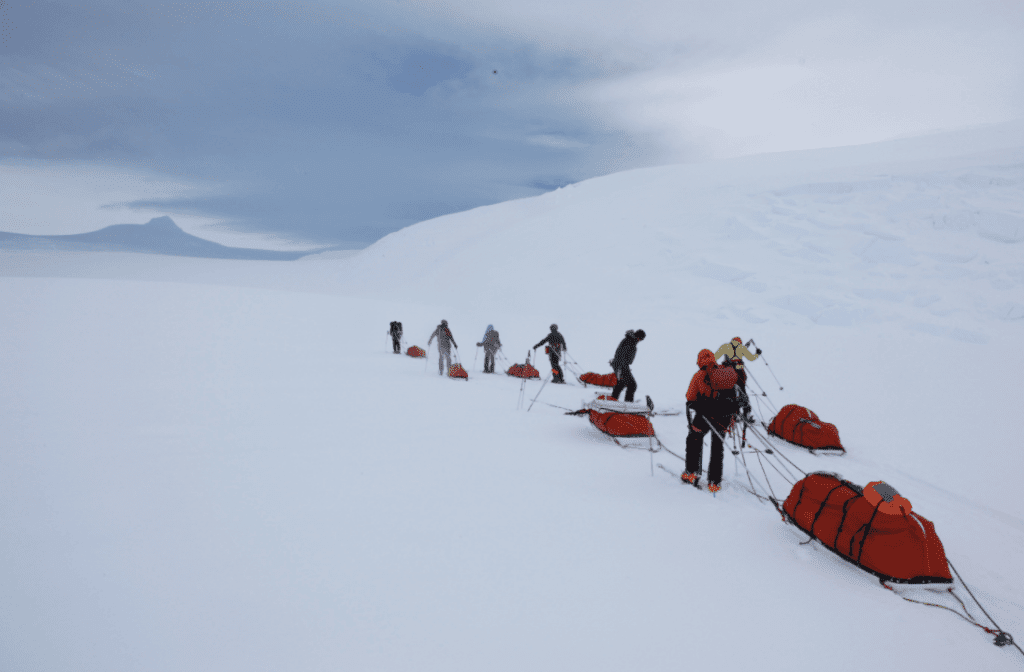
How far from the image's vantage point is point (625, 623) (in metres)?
3.46

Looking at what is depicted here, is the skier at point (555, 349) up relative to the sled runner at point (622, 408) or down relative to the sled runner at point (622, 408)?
up

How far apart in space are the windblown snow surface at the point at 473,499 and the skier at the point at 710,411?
1.21 feet

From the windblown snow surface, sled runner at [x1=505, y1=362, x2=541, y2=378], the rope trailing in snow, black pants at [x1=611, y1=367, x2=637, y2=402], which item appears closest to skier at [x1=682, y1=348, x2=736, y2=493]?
the windblown snow surface

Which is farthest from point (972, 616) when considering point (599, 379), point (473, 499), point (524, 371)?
point (524, 371)

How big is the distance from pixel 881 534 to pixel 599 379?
9201 mm

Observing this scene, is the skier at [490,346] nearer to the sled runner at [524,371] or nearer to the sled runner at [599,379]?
the sled runner at [524,371]

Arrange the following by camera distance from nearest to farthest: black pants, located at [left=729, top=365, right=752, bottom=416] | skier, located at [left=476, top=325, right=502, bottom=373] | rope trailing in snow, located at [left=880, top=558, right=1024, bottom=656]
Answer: rope trailing in snow, located at [left=880, top=558, right=1024, bottom=656], black pants, located at [left=729, top=365, right=752, bottom=416], skier, located at [left=476, top=325, right=502, bottom=373]

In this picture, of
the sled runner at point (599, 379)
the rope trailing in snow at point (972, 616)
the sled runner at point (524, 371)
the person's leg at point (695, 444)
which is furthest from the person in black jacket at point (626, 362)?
the rope trailing in snow at point (972, 616)

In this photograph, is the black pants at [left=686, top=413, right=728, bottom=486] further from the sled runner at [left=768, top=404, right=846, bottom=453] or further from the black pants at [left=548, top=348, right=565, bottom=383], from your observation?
Answer: the black pants at [left=548, top=348, right=565, bottom=383]

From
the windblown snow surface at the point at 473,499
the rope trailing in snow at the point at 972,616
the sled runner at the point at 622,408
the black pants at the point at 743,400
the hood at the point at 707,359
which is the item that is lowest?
the rope trailing in snow at the point at 972,616

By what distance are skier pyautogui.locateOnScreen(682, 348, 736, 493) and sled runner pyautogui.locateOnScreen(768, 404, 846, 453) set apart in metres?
2.81

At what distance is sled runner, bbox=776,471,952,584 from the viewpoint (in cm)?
392

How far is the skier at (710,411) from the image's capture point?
5.78m

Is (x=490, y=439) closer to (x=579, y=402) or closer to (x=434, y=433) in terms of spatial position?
(x=434, y=433)
